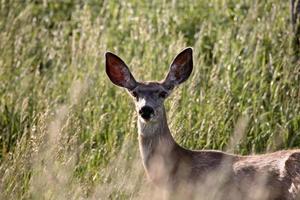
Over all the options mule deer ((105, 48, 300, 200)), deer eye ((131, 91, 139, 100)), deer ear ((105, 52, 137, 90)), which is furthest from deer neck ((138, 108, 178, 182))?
deer ear ((105, 52, 137, 90))

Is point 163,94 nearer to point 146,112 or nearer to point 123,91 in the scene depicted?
point 146,112

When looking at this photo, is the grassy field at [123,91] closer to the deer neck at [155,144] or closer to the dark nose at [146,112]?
the deer neck at [155,144]

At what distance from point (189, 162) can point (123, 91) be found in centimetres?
187

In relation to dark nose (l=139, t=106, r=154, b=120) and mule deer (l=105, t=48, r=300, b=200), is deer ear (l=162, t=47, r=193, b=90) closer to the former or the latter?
mule deer (l=105, t=48, r=300, b=200)

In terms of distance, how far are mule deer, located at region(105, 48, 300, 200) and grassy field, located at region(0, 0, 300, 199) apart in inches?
6.7

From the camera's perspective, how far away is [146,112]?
25.0 ft

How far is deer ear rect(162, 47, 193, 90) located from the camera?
8.22 metres

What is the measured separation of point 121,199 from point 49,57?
3239mm

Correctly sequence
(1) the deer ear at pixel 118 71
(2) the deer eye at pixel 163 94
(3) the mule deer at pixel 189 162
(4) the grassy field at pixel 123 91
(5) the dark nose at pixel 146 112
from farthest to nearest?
(1) the deer ear at pixel 118 71, (2) the deer eye at pixel 163 94, (4) the grassy field at pixel 123 91, (5) the dark nose at pixel 146 112, (3) the mule deer at pixel 189 162

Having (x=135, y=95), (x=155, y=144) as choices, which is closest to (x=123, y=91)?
(x=135, y=95)

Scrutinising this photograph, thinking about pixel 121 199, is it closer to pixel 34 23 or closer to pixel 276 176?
pixel 276 176

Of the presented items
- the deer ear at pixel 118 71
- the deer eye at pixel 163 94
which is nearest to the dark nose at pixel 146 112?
the deer eye at pixel 163 94

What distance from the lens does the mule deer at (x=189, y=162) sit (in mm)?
7270

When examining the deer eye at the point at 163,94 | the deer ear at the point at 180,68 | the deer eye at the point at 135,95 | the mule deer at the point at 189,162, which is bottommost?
the mule deer at the point at 189,162
